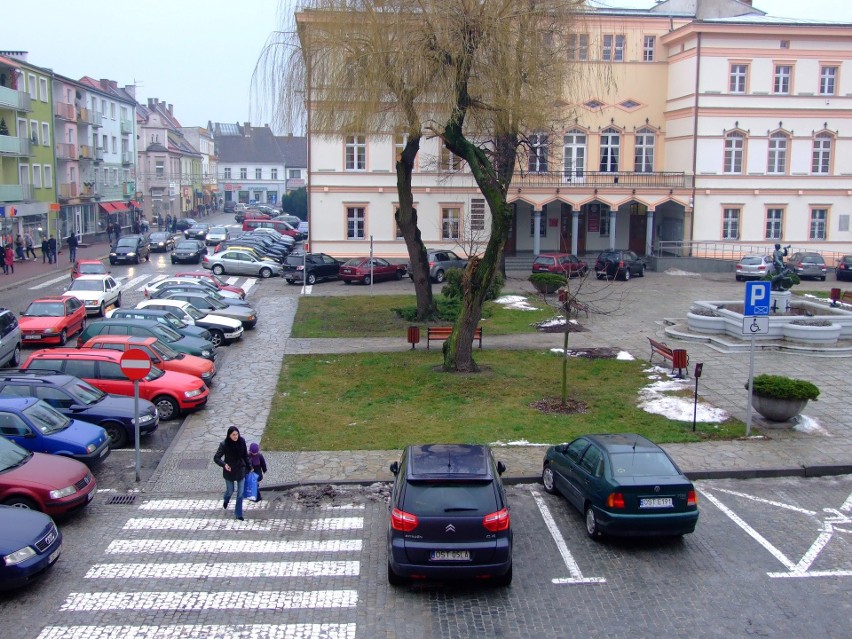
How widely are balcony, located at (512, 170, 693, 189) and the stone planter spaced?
3078 centimetres

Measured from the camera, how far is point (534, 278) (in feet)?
114

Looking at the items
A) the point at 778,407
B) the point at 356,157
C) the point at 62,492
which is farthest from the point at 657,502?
the point at 356,157

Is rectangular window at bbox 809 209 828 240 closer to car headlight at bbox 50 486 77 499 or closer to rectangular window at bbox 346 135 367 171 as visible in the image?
rectangular window at bbox 346 135 367 171

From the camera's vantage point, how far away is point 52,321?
25.7 meters

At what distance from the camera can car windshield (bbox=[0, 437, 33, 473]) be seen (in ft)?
39.7

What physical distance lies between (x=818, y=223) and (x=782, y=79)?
27.4 feet

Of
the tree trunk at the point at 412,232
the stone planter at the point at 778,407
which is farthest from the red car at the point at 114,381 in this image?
the tree trunk at the point at 412,232

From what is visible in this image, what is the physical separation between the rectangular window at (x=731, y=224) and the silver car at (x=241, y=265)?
25.0 metres

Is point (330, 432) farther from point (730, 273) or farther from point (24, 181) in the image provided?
point (24, 181)

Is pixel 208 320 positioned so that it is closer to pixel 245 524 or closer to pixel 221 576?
pixel 245 524

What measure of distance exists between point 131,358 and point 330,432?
4.40 metres

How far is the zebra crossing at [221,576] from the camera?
30.3ft

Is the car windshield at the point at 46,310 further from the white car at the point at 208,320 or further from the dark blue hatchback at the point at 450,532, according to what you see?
the dark blue hatchback at the point at 450,532

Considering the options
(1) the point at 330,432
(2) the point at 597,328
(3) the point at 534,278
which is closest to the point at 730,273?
(3) the point at 534,278
